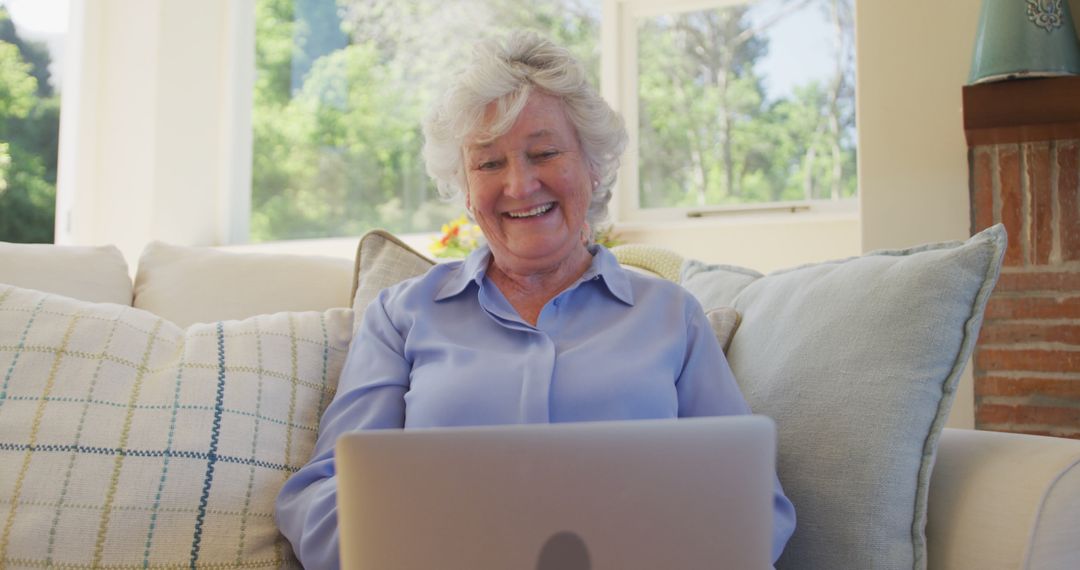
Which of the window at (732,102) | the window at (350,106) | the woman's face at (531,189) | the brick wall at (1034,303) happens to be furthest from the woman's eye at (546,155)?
the window at (350,106)

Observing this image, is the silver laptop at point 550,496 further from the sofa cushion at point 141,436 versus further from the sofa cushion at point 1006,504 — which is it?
the sofa cushion at point 141,436

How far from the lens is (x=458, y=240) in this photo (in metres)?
3.17

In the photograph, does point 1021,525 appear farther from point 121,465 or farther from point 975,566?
point 121,465

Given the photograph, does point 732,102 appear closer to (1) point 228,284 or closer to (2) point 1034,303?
(2) point 1034,303

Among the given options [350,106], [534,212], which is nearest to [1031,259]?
[534,212]

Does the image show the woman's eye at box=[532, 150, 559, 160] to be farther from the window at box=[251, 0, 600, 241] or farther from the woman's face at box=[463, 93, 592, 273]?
the window at box=[251, 0, 600, 241]

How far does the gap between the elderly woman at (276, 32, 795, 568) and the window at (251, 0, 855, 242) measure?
1873 millimetres

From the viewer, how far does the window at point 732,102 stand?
3.24m

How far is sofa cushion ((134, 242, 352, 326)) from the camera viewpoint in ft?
5.60

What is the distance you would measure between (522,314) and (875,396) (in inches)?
21.3

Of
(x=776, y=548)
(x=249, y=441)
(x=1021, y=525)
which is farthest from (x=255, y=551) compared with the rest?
(x=1021, y=525)

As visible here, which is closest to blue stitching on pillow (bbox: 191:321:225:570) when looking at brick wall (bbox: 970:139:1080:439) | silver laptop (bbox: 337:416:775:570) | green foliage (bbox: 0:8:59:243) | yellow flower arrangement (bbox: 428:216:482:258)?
silver laptop (bbox: 337:416:775:570)

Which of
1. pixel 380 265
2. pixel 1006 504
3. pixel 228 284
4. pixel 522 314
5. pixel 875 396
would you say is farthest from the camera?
pixel 228 284

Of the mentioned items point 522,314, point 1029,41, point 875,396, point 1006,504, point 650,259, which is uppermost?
point 1029,41
